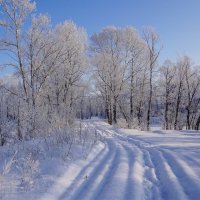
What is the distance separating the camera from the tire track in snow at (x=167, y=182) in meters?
5.74

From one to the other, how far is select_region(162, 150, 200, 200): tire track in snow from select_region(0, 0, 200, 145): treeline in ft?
17.3

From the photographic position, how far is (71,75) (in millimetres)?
31391

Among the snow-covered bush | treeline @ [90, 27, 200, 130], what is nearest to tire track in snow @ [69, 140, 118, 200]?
the snow-covered bush

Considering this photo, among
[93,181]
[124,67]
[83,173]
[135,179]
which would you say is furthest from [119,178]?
[124,67]

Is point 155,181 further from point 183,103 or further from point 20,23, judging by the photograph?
point 183,103

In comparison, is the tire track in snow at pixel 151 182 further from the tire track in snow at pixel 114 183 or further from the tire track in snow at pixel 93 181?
the tire track in snow at pixel 93 181

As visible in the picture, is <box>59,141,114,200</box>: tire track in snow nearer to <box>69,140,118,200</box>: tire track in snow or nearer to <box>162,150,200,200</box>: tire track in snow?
<box>69,140,118,200</box>: tire track in snow

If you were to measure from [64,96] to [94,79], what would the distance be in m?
8.48

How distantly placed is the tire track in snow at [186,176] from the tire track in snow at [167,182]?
0.11 meters

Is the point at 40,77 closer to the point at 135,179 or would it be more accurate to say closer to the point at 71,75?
the point at 71,75

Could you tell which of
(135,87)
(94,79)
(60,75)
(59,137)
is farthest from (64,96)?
(59,137)

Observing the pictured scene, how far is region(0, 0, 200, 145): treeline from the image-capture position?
56.4 feet

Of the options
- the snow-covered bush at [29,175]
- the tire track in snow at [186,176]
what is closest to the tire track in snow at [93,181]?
the snow-covered bush at [29,175]

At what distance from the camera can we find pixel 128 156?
33.0 feet
